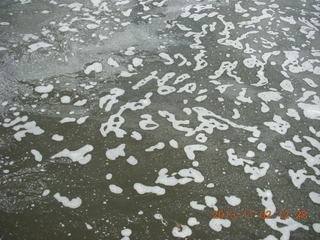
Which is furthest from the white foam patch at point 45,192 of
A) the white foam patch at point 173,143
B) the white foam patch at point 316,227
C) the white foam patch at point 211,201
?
the white foam patch at point 316,227

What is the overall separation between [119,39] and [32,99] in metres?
1.54

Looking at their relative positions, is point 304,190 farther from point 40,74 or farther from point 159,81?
point 40,74

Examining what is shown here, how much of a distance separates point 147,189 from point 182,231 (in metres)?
0.43

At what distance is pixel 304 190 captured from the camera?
2.27 metres

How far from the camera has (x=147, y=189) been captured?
86.2 inches

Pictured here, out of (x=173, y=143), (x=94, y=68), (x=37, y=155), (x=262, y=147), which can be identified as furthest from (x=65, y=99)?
(x=262, y=147)

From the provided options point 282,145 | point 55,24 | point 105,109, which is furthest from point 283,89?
point 55,24

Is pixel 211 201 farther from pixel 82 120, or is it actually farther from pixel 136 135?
pixel 82 120

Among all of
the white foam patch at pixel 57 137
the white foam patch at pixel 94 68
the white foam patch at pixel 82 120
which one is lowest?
the white foam patch at pixel 57 137

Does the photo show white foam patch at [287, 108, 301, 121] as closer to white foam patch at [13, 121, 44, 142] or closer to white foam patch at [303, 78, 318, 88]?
white foam patch at [303, 78, 318, 88]

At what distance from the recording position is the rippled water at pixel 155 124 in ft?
6.68

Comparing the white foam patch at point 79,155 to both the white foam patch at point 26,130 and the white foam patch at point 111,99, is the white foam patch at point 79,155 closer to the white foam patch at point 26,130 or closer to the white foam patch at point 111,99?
the white foam patch at point 26,130

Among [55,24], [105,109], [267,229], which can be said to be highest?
[55,24]
